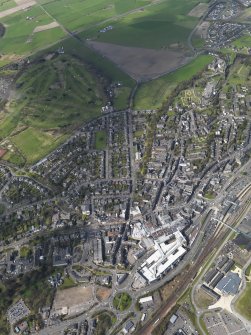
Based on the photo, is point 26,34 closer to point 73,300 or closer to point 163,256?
point 163,256

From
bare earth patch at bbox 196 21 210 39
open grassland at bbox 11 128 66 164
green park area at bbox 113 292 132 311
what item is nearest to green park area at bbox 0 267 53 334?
green park area at bbox 113 292 132 311

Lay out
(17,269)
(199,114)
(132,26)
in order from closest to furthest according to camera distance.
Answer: (17,269) < (199,114) < (132,26)

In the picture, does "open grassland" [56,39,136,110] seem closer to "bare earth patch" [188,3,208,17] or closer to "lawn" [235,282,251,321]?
"bare earth patch" [188,3,208,17]

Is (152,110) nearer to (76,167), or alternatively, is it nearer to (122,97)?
(122,97)

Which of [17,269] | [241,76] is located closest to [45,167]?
[17,269]

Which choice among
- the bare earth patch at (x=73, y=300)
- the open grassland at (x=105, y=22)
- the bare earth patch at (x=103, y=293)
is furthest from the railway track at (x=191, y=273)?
the open grassland at (x=105, y=22)
